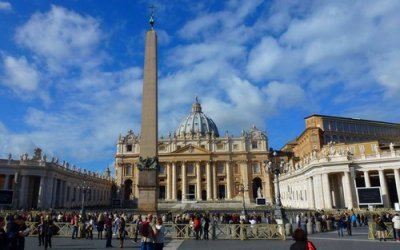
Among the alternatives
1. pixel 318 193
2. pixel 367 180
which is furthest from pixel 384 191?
pixel 318 193

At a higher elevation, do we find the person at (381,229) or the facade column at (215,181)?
the facade column at (215,181)

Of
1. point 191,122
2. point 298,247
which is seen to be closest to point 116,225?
point 298,247

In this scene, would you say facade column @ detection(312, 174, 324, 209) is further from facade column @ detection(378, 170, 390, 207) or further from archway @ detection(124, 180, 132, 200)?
archway @ detection(124, 180, 132, 200)

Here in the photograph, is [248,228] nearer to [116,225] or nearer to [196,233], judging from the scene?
[196,233]

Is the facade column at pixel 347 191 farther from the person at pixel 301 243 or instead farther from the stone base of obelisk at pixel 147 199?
the person at pixel 301 243

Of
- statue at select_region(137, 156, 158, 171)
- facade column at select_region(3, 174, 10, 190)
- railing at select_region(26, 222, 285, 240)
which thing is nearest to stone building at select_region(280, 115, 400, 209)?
railing at select_region(26, 222, 285, 240)

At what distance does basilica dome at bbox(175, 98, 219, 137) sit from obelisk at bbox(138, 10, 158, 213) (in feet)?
250

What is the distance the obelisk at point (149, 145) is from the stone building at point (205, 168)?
5709 cm

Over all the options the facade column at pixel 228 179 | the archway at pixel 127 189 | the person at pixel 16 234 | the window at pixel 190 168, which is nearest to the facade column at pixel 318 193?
the facade column at pixel 228 179

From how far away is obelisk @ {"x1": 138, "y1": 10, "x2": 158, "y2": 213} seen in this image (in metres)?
20.0

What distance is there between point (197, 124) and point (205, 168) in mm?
25107

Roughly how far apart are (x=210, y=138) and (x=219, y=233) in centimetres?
6413

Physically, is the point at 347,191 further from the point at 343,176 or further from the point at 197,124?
the point at 197,124

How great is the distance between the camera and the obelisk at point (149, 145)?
19969 millimetres
